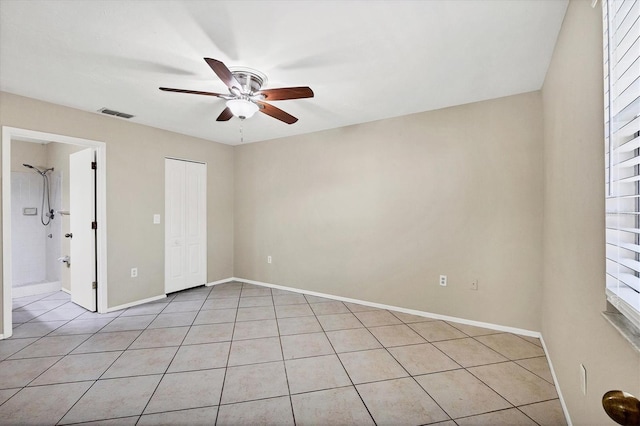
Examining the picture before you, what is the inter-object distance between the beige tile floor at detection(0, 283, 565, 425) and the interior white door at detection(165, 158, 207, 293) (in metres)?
0.93

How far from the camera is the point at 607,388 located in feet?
3.47

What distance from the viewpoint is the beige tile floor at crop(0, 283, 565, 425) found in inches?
66.6

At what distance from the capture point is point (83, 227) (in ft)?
11.4

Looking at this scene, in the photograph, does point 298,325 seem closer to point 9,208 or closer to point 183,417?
point 183,417

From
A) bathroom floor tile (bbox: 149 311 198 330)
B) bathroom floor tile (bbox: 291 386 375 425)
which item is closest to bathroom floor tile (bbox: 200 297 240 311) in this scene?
bathroom floor tile (bbox: 149 311 198 330)

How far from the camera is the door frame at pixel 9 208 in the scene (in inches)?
103

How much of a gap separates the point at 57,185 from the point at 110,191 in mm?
1899

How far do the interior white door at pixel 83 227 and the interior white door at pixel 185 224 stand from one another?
2.78 feet

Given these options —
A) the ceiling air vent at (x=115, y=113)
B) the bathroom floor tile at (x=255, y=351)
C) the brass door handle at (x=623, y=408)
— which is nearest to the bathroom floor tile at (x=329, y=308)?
the bathroom floor tile at (x=255, y=351)

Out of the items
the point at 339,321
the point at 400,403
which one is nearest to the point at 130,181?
the point at 339,321

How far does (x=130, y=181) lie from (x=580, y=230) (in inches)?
173

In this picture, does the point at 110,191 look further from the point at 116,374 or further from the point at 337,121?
the point at 337,121

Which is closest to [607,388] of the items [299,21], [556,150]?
[556,150]

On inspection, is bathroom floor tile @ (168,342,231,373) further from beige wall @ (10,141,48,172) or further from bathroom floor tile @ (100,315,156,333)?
beige wall @ (10,141,48,172)
